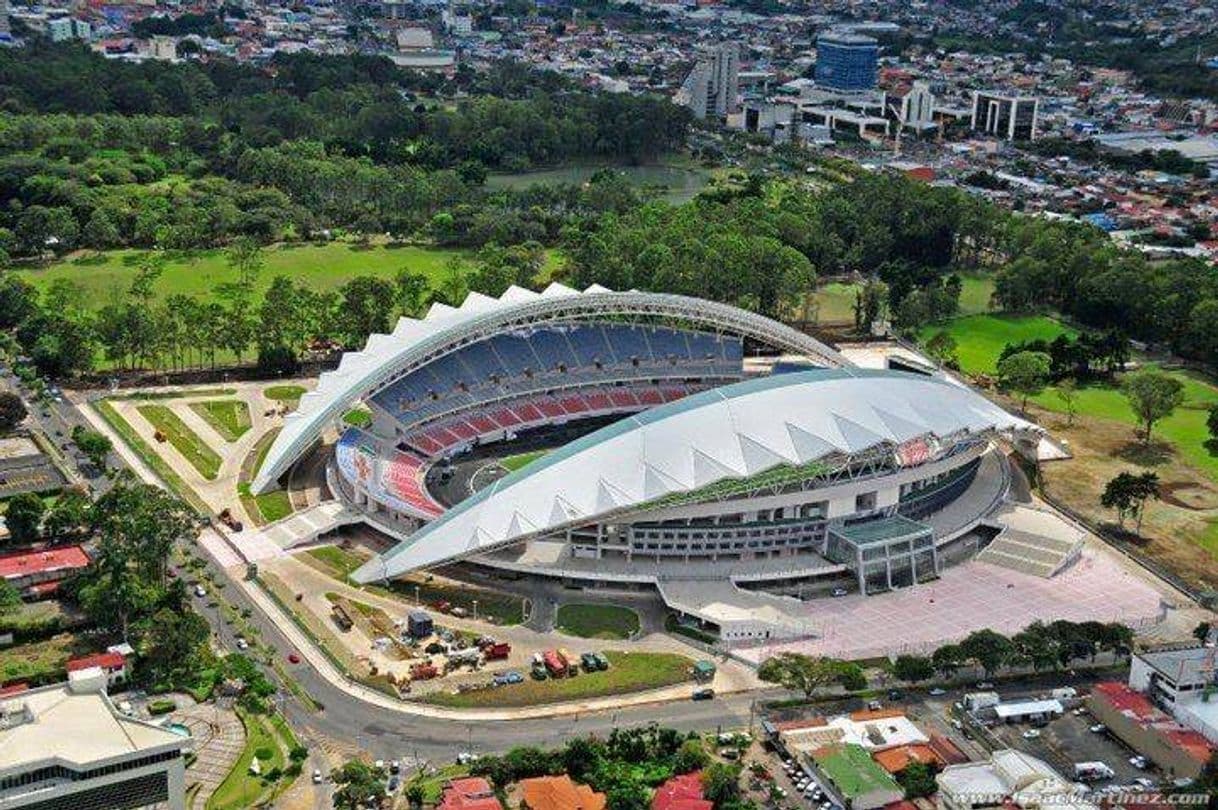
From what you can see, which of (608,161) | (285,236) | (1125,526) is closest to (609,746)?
(1125,526)

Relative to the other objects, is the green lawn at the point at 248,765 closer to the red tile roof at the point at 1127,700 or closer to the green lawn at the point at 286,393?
the red tile roof at the point at 1127,700

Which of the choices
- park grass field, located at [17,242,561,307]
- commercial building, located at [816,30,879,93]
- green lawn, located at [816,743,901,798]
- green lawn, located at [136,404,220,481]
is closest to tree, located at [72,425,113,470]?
green lawn, located at [136,404,220,481]

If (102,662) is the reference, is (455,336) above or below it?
above

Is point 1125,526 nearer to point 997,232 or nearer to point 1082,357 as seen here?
point 1082,357

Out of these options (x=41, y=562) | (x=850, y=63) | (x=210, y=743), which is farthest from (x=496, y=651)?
(x=850, y=63)

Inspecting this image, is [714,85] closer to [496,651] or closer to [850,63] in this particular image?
[850,63]

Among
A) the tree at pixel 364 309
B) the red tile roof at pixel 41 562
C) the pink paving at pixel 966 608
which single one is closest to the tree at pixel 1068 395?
the pink paving at pixel 966 608
